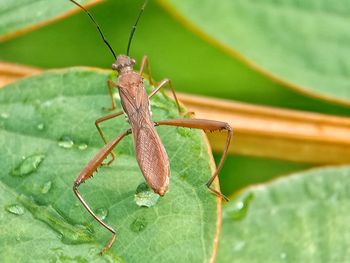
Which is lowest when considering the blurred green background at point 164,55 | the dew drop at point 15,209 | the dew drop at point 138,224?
the blurred green background at point 164,55

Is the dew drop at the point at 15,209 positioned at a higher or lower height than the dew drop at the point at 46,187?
lower

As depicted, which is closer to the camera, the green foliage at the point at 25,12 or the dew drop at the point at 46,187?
the dew drop at the point at 46,187

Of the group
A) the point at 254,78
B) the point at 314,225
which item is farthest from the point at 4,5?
the point at 314,225

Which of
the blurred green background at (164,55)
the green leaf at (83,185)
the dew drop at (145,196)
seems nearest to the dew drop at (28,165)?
the green leaf at (83,185)

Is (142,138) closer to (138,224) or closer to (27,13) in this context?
(138,224)

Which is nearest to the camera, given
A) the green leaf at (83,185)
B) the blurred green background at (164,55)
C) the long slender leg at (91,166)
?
the green leaf at (83,185)

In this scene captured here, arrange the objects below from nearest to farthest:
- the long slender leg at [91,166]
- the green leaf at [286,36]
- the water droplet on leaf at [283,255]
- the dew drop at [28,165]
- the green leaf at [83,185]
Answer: the green leaf at [83,185] < the long slender leg at [91,166] < the dew drop at [28,165] < the water droplet on leaf at [283,255] < the green leaf at [286,36]

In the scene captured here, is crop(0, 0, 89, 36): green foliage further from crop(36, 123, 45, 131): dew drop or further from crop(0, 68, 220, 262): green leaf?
crop(36, 123, 45, 131): dew drop

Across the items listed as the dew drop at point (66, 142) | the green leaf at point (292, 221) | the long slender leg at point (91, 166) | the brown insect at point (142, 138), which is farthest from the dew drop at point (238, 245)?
the dew drop at point (66, 142)

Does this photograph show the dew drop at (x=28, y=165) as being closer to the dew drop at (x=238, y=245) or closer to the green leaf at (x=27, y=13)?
the green leaf at (x=27, y=13)
